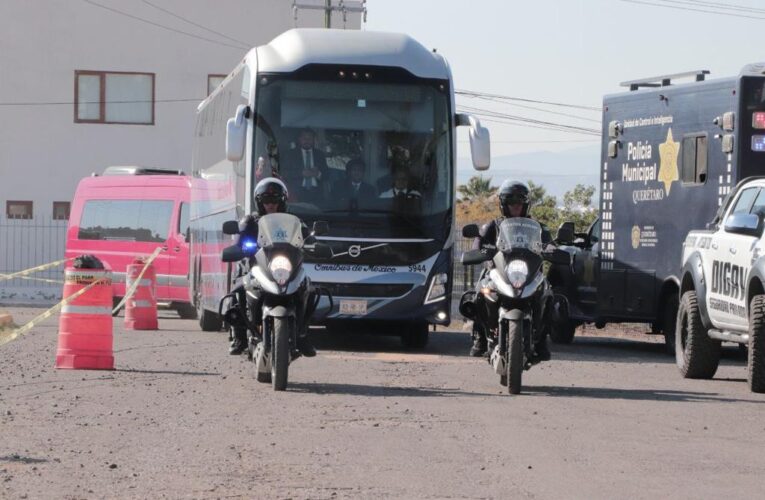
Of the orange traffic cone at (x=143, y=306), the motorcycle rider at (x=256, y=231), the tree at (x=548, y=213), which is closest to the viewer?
the motorcycle rider at (x=256, y=231)

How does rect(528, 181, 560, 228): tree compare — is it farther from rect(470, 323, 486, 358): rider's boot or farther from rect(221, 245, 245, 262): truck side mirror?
rect(221, 245, 245, 262): truck side mirror

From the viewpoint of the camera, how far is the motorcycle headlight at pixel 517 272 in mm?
13547

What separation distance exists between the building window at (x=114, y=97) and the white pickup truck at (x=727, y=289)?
3426 centimetres

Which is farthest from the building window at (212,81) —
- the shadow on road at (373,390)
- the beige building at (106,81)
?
the shadow on road at (373,390)

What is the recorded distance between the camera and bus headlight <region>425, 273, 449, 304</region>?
19203mm

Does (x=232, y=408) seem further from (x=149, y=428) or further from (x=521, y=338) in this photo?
(x=521, y=338)

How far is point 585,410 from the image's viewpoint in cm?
1244

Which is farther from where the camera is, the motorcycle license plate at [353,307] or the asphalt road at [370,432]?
the motorcycle license plate at [353,307]

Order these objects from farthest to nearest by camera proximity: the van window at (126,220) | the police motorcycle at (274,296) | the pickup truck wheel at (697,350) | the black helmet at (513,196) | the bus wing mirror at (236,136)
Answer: the van window at (126,220) → the bus wing mirror at (236,136) → the pickup truck wheel at (697,350) → the black helmet at (513,196) → the police motorcycle at (274,296)

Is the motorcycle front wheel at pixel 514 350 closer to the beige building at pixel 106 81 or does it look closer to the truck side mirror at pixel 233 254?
the truck side mirror at pixel 233 254

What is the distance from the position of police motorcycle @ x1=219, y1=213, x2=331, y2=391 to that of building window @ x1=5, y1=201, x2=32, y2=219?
3591 centimetres

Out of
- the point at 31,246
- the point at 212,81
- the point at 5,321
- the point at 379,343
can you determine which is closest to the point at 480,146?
the point at 379,343

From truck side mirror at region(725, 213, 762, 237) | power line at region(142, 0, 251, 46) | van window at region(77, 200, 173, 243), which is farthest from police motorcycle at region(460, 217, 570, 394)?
power line at region(142, 0, 251, 46)

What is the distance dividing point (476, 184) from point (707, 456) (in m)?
65.9
